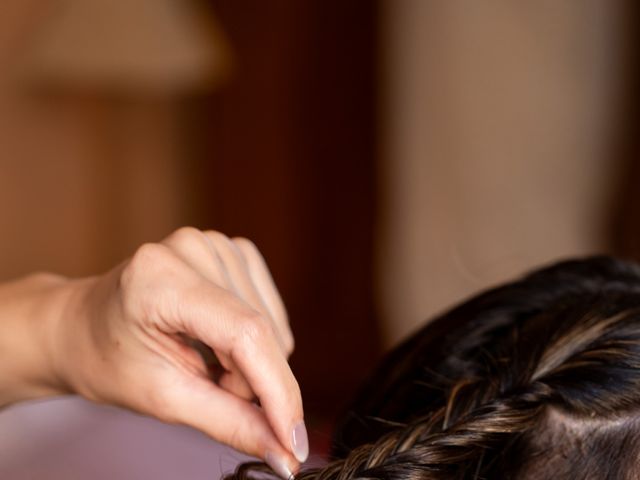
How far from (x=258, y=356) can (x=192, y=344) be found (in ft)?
0.30

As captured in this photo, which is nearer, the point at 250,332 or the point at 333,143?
the point at 250,332

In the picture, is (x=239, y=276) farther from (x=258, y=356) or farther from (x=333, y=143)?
(x=333, y=143)

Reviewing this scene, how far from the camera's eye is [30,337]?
744mm

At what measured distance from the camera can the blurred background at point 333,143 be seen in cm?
239

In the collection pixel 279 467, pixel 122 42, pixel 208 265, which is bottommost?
pixel 279 467

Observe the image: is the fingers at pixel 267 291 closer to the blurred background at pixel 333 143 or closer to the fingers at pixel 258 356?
the fingers at pixel 258 356

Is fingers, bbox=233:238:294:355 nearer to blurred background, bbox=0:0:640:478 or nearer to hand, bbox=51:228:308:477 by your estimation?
hand, bbox=51:228:308:477

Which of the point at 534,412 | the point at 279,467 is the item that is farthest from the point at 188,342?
the point at 534,412

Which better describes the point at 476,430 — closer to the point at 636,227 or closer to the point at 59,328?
the point at 59,328

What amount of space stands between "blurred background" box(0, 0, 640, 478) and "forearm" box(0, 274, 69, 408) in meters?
1.65

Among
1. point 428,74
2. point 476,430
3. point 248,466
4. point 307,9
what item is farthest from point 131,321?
point 307,9

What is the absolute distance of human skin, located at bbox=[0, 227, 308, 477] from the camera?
22.1 inches

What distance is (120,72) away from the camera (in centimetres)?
241

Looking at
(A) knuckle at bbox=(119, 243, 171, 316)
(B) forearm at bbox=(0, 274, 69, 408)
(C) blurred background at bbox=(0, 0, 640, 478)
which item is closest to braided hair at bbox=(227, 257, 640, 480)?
(A) knuckle at bbox=(119, 243, 171, 316)
